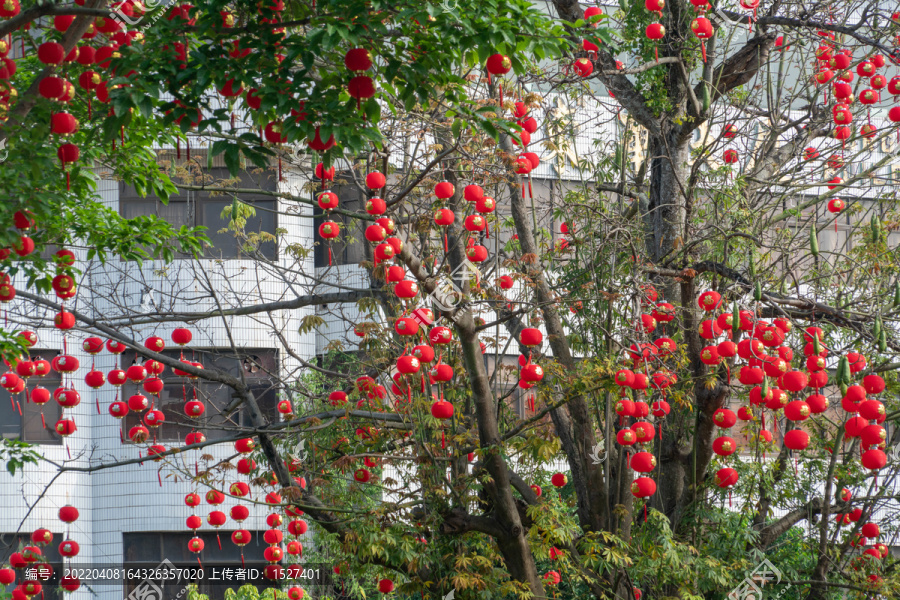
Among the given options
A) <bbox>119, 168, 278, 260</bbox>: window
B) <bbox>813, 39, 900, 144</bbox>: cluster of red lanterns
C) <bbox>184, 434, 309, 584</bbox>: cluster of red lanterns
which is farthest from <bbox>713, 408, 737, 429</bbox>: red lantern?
<bbox>119, 168, 278, 260</bbox>: window

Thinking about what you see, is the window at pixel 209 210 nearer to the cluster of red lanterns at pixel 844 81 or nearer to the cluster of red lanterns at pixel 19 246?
the cluster of red lanterns at pixel 19 246

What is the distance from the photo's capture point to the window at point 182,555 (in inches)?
457

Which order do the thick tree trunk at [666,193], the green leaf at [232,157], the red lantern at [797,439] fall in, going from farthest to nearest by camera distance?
the thick tree trunk at [666,193]
the red lantern at [797,439]
the green leaf at [232,157]

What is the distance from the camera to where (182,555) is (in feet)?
38.9

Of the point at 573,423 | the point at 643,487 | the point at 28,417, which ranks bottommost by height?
the point at 643,487

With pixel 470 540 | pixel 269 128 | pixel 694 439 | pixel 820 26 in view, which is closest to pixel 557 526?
pixel 470 540

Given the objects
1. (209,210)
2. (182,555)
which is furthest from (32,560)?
(209,210)

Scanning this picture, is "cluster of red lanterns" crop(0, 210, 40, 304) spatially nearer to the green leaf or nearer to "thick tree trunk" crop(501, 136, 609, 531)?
the green leaf

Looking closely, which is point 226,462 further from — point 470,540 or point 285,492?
point 470,540

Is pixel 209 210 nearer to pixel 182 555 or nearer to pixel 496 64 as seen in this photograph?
pixel 182 555

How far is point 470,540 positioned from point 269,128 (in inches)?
158

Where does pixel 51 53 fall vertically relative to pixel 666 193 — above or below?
below

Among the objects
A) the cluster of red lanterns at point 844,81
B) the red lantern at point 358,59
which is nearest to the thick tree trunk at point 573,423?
the cluster of red lanterns at point 844,81

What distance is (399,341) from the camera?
273 inches
